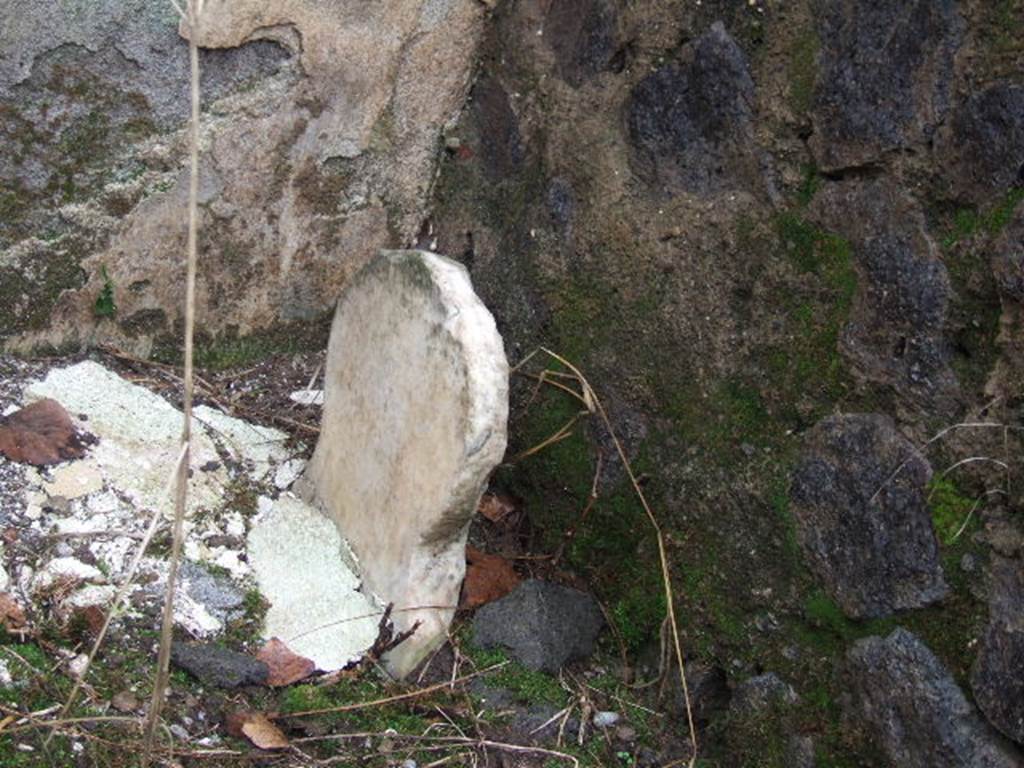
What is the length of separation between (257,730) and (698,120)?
143 cm

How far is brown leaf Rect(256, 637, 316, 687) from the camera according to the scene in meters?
2.63

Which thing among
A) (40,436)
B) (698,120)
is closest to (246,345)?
(40,436)

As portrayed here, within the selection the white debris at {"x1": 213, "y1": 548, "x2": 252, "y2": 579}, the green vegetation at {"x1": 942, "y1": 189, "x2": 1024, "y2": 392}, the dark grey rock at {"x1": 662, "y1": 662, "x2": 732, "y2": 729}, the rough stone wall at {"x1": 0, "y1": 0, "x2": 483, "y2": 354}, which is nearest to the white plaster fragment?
the white debris at {"x1": 213, "y1": 548, "x2": 252, "y2": 579}

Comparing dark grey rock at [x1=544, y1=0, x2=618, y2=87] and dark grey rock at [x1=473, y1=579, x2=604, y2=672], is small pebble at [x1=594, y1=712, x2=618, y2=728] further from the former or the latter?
dark grey rock at [x1=544, y1=0, x2=618, y2=87]

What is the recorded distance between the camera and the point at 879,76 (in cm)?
245

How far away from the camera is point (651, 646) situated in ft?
9.21

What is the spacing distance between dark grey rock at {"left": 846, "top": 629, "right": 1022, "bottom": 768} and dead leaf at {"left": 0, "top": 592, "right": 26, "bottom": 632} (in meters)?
1.48

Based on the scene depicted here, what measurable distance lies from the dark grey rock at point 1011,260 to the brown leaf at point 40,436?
1830 millimetres

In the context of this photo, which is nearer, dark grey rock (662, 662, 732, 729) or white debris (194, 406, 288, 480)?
dark grey rock (662, 662, 732, 729)

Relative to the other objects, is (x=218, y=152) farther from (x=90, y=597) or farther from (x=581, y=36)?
(x=90, y=597)

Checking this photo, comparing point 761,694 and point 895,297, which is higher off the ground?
point 895,297

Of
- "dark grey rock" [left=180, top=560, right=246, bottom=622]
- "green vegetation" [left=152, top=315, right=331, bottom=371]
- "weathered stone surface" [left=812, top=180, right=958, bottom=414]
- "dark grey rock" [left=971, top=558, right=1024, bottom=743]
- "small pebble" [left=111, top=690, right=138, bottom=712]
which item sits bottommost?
"small pebble" [left=111, top=690, right=138, bottom=712]

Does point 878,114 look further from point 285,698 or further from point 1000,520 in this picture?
point 285,698

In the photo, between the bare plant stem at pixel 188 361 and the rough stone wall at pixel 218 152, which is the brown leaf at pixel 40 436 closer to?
the rough stone wall at pixel 218 152
